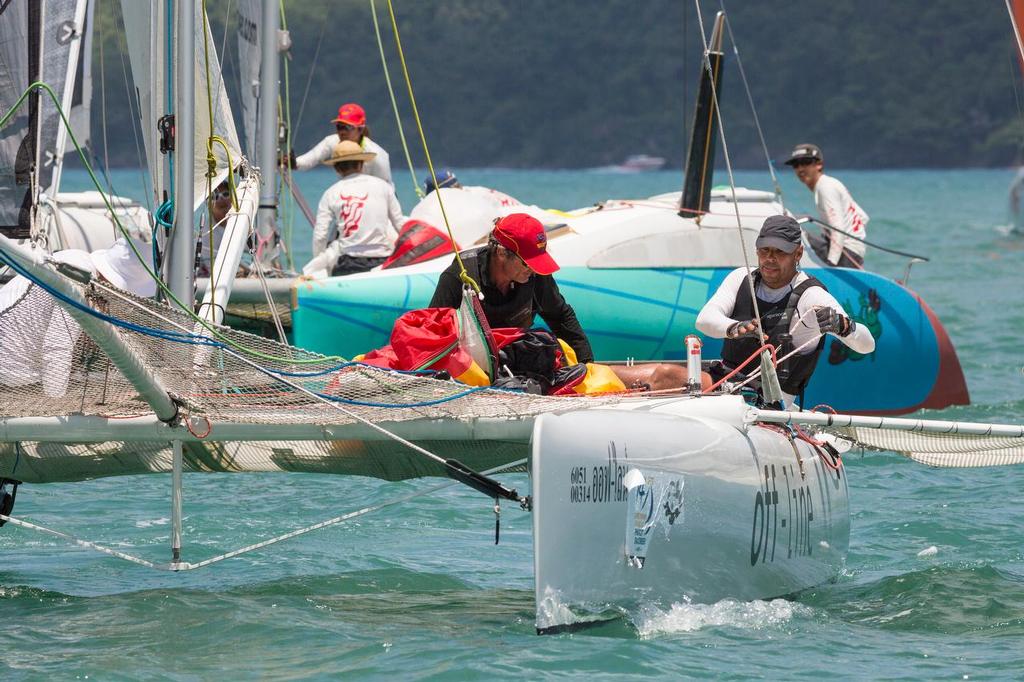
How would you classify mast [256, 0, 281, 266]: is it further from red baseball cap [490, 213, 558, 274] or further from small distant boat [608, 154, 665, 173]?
small distant boat [608, 154, 665, 173]

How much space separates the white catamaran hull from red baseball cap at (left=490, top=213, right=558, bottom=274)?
90 cm

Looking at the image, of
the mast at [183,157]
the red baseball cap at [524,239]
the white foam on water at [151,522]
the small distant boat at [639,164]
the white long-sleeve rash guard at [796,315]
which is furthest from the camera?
the small distant boat at [639,164]

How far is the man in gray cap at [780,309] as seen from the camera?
6.33 metres

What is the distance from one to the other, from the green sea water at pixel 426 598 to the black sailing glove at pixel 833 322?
95 cm

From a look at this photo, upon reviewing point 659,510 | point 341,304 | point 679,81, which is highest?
→ point 679,81

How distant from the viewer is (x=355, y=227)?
10.7 m

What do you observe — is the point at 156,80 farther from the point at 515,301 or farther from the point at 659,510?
the point at 659,510

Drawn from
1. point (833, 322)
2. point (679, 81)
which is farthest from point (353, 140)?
point (679, 81)

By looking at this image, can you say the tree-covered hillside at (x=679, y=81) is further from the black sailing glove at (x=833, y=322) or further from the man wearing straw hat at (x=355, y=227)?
the black sailing glove at (x=833, y=322)

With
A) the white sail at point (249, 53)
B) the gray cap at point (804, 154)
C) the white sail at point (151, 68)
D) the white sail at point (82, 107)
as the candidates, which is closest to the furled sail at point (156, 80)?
the white sail at point (151, 68)

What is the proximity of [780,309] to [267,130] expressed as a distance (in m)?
5.10

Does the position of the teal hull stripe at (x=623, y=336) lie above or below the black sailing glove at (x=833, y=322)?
above

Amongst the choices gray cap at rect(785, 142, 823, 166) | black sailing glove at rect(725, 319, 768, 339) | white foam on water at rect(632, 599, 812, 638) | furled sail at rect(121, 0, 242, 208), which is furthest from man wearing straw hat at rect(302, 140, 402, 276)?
white foam on water at rect(632, 599, 812, 638)

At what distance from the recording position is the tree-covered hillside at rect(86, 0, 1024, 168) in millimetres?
75875
